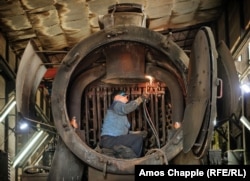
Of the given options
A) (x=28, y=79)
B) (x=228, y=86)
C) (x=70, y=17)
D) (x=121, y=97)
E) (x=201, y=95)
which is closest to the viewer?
(x=201, y=95)

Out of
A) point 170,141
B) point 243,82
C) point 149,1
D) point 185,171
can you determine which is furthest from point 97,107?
point 243,82

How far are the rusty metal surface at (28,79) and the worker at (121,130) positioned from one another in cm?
75

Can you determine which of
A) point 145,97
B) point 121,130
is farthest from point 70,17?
point 121,130

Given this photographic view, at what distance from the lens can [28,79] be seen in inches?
181

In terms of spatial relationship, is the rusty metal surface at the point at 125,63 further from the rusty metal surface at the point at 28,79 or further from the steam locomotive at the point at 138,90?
the rusty metal surface at the point at 28,79

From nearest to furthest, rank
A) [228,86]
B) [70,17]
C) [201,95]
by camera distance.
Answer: [201,95] → [228,86] → [70,17]

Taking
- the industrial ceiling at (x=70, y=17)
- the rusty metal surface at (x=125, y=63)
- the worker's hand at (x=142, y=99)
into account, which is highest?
the industrial ceiling at (x=70, y=17)

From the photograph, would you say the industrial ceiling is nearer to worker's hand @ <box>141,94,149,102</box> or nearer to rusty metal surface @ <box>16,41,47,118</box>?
worker's hand @ <box>141,94,149,102</box>

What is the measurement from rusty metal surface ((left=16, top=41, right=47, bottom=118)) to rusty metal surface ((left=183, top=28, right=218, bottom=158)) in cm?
154

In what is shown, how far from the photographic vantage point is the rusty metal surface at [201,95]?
3532 mm

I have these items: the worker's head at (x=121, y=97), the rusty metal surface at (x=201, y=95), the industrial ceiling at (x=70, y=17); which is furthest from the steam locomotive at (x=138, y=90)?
the industrial ceiling at (x=70, y=17)

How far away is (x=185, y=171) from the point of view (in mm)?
3746

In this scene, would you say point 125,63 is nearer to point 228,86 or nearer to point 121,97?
point 121,97

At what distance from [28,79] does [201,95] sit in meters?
1.76
